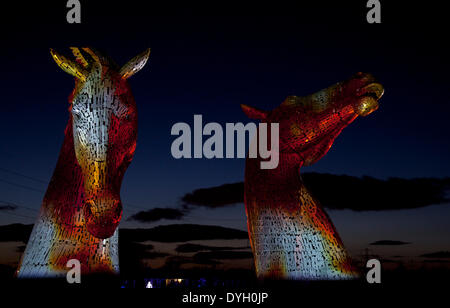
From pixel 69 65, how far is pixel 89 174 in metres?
1.11

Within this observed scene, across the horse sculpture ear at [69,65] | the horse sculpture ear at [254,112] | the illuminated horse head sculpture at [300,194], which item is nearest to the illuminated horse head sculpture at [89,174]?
the horse sculpture ear at [69,65]

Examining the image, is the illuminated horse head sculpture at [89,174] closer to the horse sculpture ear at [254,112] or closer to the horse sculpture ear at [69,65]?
the horse sculpture ear at [69,65]

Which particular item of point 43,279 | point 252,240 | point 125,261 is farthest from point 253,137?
point 125,261

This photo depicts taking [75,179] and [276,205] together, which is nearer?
[75,179]

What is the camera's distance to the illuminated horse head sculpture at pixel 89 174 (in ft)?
13.8

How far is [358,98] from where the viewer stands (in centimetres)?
564

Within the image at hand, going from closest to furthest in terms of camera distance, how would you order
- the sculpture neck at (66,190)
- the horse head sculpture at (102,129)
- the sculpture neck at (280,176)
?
the horse head sculpture at (102,129), the sculpture neck at (66,190), the sculpture neck at (280,176)

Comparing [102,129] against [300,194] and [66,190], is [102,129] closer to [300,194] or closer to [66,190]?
[66,190]

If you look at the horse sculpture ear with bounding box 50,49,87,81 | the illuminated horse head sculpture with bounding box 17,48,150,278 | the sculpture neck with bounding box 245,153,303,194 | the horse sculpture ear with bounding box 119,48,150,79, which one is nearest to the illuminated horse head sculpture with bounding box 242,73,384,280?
the sculpture neck with bounding box 245,153,303,194

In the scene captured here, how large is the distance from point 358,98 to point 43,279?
4067mm

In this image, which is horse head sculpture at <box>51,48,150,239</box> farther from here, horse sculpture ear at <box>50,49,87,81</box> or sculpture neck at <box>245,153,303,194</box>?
sculpture neck at <box>245,153,303,194</box>
